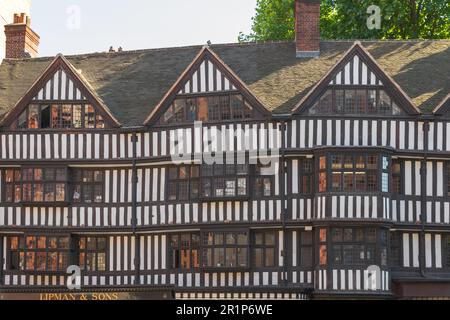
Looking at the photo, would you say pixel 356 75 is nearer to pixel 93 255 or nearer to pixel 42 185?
pixel 93 255

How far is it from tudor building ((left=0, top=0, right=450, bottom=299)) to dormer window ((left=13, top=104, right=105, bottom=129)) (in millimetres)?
45

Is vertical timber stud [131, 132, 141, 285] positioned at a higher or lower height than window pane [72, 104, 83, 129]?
lower

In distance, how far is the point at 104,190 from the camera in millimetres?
35531

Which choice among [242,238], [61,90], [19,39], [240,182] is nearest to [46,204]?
[61,90]

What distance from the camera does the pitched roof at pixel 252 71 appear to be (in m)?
35.4

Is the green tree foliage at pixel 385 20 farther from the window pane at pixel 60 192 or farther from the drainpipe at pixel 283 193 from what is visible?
the window pane at pixel 60 192

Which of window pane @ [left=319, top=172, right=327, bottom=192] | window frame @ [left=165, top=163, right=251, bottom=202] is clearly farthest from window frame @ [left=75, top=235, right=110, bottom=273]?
window pane @ [left=319, top=172, right=327, bottom=192]

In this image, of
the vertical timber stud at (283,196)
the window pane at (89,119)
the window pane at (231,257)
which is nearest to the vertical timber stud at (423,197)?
the vertical timber stud at (283,196)

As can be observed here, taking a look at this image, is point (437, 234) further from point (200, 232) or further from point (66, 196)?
point (66, 196)

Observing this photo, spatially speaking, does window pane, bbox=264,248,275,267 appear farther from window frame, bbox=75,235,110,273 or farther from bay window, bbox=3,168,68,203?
bay window, bbox=3,168,68,203

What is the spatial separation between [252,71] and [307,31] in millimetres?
2402

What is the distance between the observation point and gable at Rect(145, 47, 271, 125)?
3431 centimetres
